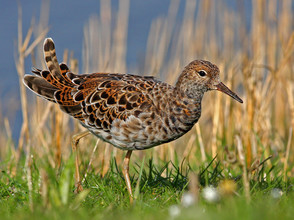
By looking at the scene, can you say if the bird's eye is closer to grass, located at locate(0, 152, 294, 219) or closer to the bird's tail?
grass, located at locate(0, 152, 294, 219)

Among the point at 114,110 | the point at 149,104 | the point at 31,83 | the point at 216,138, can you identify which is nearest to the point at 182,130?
the point at 149,104

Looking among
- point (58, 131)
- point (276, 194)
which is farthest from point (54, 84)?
point (276, 194)

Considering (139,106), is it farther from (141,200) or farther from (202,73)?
(141,200)

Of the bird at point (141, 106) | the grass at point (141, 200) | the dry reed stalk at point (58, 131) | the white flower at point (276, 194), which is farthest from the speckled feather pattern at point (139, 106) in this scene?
the dry reed stalk at point (58, 131)

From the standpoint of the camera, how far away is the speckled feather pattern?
5.62 m

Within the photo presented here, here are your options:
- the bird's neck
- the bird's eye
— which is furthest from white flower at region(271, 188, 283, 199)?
the bird's eye

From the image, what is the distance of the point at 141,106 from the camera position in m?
5.71

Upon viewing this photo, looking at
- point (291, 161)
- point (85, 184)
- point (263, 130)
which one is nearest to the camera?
point (85, 184)

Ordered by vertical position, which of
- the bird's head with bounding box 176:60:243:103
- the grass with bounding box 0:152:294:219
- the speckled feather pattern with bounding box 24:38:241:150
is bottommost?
the grass with bounding box 0:152:294:219

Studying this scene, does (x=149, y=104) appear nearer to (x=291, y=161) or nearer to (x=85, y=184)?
(x=85, y=184)

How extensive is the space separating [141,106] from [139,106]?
2 cm

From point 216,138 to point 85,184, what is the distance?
3.14 m

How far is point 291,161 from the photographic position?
900 cm

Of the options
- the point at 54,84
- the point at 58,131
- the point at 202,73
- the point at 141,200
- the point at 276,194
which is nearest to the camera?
the point at 141,200
